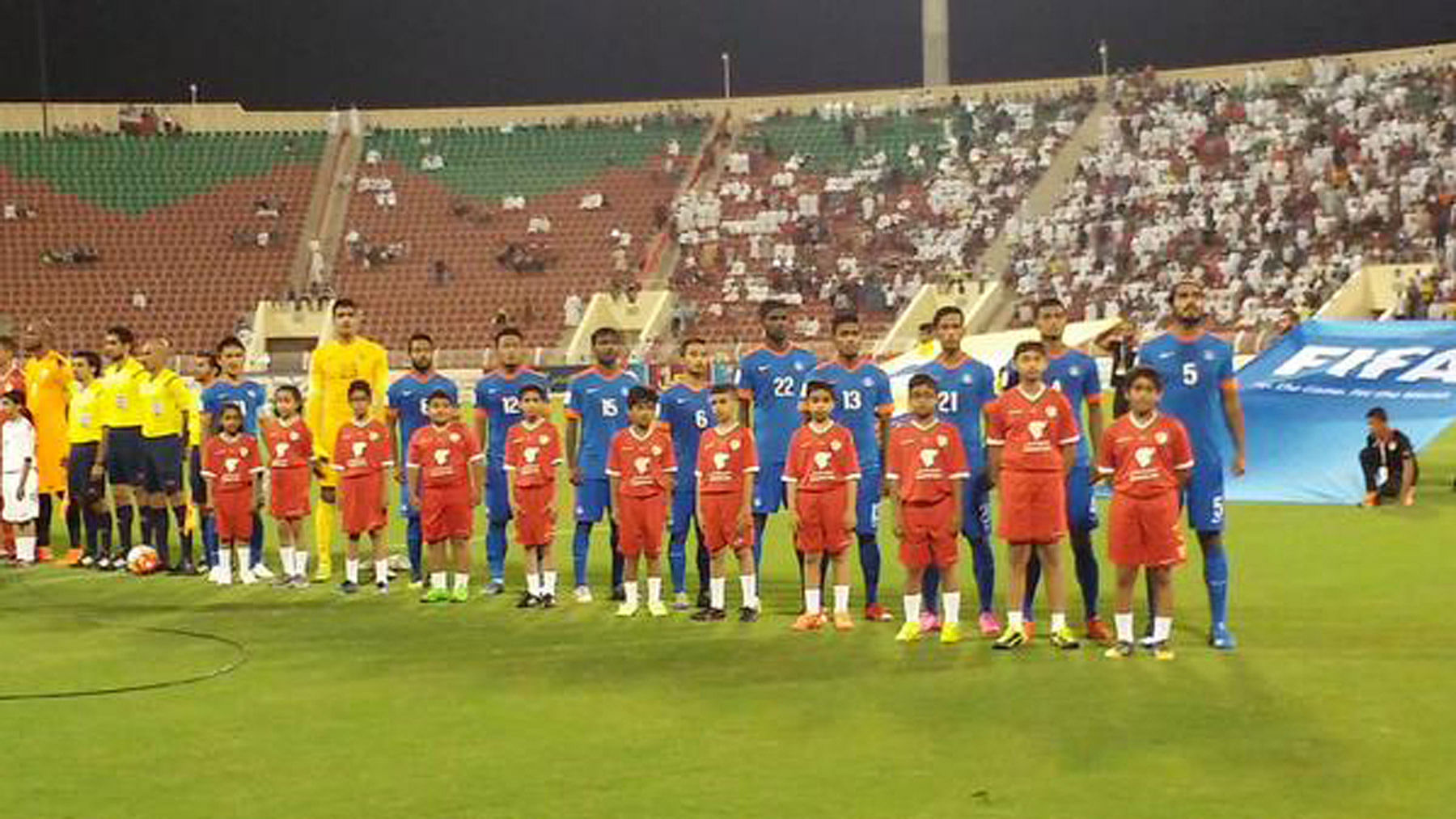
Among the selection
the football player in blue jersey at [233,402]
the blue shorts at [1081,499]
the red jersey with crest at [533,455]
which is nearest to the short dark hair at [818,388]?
the blue shorts at [1081,499]

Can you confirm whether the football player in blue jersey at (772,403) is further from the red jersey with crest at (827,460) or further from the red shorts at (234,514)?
the red shorts at (234,514)

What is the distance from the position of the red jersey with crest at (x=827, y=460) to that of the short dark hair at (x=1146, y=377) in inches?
74.8

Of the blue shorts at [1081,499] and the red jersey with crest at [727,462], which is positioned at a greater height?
the red jersey with crest at [727,462]

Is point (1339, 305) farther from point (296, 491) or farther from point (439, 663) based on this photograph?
point (439, 663)

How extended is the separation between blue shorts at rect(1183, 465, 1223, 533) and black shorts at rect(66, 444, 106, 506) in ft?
32.2

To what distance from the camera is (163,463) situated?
14.9 m

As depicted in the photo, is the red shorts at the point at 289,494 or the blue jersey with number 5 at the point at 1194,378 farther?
the red shorts at the point at 289,494

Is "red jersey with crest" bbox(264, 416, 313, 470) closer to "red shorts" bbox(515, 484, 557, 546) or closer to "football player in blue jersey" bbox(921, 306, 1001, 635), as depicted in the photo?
"red shorts" bbox(515, 484, 557, 546)

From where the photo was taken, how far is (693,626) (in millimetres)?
11406

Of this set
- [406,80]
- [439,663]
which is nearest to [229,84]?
[406,80]

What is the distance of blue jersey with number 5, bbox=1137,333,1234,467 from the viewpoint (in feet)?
34.1

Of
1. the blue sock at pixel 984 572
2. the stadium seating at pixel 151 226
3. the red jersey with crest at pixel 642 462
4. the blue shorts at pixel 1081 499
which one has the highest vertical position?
the stadium seating at pixel 151 226

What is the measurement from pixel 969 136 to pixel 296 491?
39798 millimetres

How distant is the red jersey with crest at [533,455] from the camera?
1248 cm
